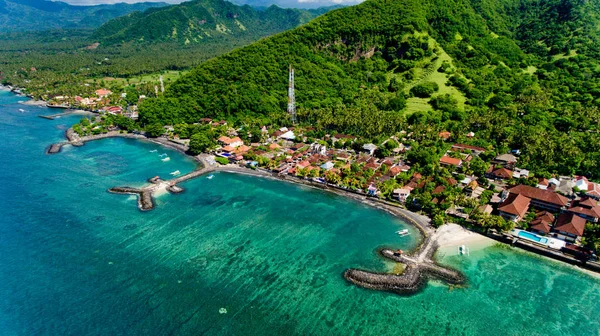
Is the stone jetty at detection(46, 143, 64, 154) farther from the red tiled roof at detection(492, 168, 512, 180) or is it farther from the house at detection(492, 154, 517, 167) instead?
the house at detection(492, 154, 517, 167)

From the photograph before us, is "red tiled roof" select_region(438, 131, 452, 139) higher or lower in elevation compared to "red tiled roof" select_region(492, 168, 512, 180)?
higher

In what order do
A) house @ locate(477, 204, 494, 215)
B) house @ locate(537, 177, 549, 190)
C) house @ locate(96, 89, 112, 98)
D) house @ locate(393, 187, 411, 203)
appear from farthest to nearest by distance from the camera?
house @ locate(96, 89, 112, 98), house @ locate(537, 177, 549, 190), house @ locate(393, 187, 411, 203), house @ locate(477, 204, 494, 215)

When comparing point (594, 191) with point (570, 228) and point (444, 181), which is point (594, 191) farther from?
point (444, 181)

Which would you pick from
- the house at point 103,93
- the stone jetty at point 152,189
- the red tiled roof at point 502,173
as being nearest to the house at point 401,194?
the red tiled roof at point 502,173

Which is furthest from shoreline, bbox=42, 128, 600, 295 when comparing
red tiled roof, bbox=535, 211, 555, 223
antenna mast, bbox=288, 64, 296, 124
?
antenna mast, bbox=288, 64, 296, 124

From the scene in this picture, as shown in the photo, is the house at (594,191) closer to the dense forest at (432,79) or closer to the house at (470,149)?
the dense forest at (432,79)

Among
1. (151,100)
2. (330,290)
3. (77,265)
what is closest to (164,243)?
(77,265)
